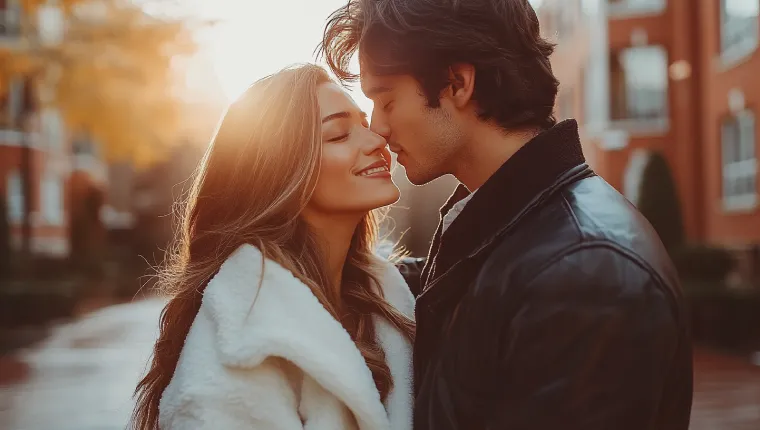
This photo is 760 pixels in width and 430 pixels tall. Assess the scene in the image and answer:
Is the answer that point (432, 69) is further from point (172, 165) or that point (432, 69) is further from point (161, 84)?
point (172, 165)

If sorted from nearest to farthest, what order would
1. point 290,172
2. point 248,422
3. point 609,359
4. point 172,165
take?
1. point 609,359
2. point 248,422
3. point 290,172
4. point 172,165

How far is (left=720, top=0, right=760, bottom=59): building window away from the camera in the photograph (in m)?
16.7

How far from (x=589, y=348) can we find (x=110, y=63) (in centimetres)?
1529

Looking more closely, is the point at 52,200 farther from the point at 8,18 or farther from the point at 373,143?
the point at 373,143

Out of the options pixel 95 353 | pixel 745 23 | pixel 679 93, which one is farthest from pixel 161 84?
pixel 679 93

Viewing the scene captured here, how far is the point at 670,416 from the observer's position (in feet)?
7.14

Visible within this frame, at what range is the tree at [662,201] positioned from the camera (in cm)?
1617

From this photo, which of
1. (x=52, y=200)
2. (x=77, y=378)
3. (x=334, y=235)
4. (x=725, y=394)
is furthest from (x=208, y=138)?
(x=52, y=200)

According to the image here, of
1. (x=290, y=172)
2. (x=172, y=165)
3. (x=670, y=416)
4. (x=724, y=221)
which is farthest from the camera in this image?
(x=172, y=165)

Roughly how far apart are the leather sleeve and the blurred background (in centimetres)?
519

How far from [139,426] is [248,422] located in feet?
2.92

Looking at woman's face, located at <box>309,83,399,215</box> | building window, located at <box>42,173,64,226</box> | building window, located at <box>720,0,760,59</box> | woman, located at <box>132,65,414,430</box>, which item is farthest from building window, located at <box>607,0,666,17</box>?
woman's face, located at <box>309,83,399,215</box>

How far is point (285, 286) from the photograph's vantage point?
2926 mm

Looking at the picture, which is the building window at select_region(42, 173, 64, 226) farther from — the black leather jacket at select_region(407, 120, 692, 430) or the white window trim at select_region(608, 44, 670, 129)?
the black leather jacket at select_region(407, 120, 692, 430)
